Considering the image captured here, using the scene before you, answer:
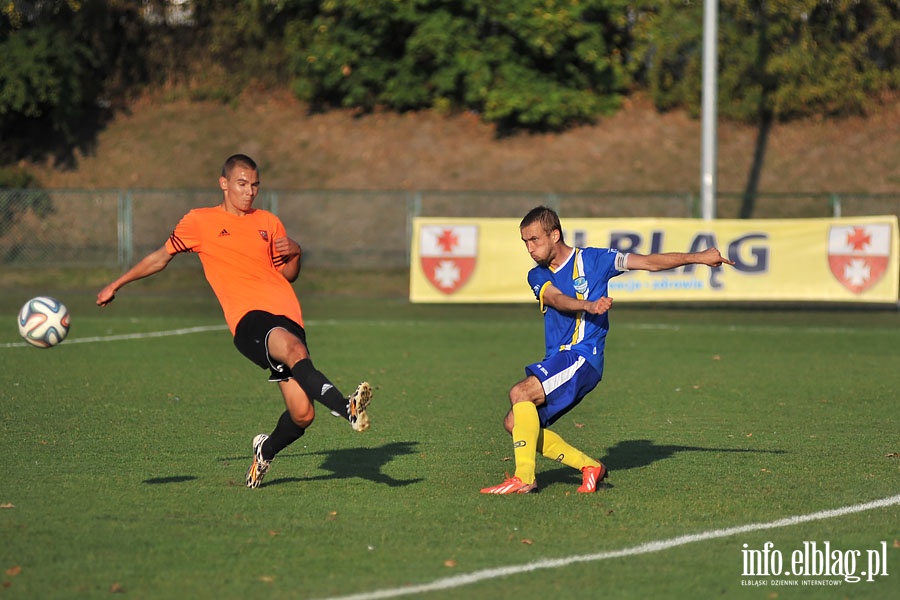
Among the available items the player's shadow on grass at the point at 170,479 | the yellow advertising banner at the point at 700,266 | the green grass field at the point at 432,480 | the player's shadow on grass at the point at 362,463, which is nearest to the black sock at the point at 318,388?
the green grass field at the point at 432,480

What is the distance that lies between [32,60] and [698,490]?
29.4 meters

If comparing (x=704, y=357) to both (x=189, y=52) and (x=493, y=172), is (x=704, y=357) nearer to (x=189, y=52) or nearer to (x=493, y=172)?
(x=493, y=172)

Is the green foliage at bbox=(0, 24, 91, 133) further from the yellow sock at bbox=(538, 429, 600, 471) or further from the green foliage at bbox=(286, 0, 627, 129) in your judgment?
the yellow sock at bbox=(538, 429, 600, 471)

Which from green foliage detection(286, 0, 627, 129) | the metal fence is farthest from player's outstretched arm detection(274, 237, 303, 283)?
green foliage detection(286, 0, 627, 129)

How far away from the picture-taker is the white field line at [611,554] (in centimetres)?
521

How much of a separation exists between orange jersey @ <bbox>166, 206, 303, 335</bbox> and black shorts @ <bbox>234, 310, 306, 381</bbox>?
0.25 feet

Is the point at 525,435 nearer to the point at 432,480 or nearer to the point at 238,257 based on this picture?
the point at 432,480

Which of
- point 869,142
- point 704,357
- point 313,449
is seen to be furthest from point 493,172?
point 313,449

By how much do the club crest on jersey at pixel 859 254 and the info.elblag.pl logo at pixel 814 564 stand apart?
48.8 ft

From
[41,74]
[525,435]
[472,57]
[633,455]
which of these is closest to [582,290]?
[525,435]

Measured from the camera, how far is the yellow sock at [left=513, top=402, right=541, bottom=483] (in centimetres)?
707

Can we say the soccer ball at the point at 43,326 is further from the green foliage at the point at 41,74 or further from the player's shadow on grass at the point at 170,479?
the green foliage at the point at 41,74

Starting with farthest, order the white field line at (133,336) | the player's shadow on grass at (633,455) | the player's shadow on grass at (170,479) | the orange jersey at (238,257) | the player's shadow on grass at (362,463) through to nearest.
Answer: the white field line at (133,336), the player's shadow on grass at (633,455), the player's shadow on grass at (362,463), the player's shadow on grass at (170,479), the orange jersey at (238,257)

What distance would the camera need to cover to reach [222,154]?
3372 centimetres
